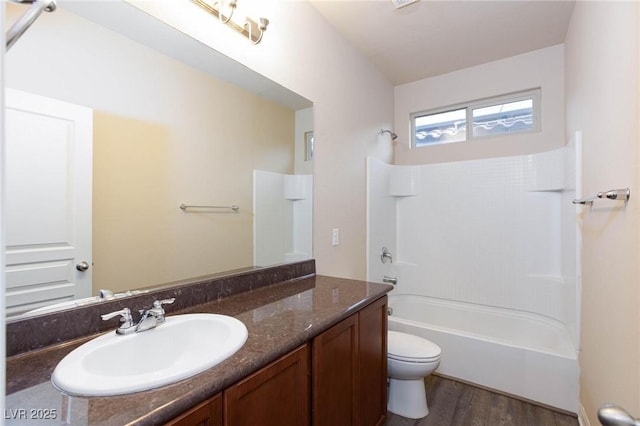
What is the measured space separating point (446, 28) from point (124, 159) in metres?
2.31

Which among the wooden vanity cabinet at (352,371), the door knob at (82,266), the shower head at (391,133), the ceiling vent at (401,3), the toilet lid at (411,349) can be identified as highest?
the ceiling vent at (401,3)

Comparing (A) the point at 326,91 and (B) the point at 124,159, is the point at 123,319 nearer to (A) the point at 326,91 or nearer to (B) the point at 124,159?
(B) the point at 124,159

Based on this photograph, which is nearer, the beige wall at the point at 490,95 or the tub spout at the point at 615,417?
the tub spout at the point at 615,417

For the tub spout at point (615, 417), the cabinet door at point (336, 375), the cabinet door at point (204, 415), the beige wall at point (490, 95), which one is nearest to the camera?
the tub spout at point (615, 417)

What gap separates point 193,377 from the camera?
28.2 inches

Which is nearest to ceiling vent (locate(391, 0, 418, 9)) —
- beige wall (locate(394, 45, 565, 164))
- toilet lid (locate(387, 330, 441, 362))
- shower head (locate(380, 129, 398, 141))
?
shower head (locate(380, 129, 398, 141))

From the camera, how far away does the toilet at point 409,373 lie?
183cm

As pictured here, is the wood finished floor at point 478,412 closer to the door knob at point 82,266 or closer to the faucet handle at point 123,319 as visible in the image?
the faucet handle at point 123,319

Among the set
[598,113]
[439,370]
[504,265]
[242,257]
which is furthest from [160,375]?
[504,265]

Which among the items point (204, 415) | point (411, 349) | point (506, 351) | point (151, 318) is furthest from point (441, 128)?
point (204, 415)

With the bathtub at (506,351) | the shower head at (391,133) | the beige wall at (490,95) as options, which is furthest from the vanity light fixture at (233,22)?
the bathtub at (506,351)

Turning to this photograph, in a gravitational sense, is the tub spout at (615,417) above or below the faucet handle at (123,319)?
below

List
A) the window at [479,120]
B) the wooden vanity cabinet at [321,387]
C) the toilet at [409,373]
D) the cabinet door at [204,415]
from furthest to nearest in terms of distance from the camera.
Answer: the window at [479,120] → the toilet at [409,373] → the wooden vanity cabinet at [321,387] → the cabinet door at [204,415]

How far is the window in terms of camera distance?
273cm
